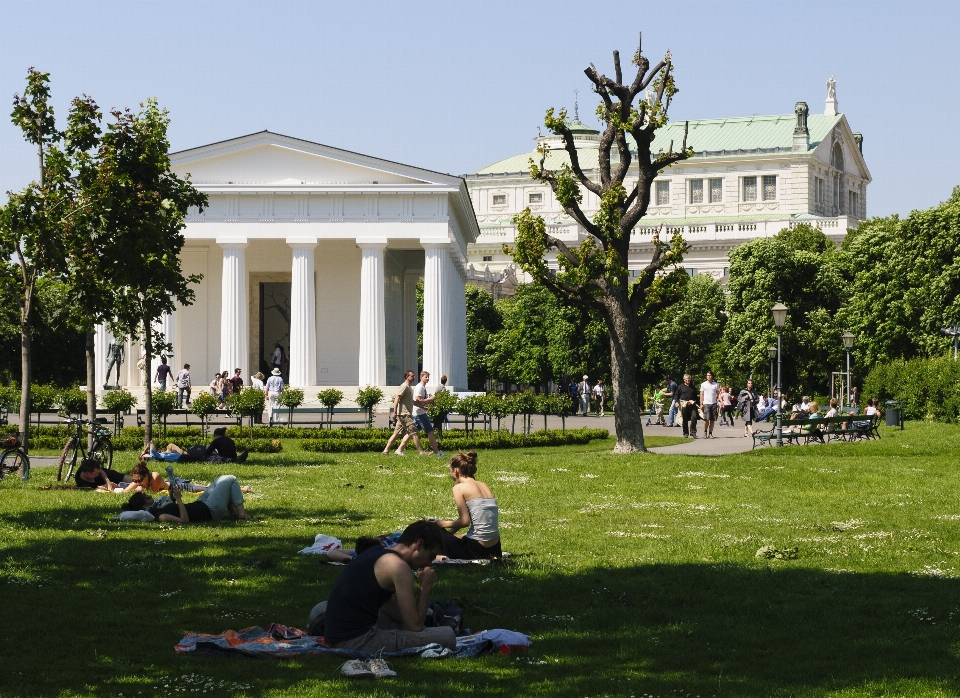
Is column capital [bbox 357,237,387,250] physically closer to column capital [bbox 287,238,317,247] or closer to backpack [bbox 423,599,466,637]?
column capital [bbox 287,238,317,247]

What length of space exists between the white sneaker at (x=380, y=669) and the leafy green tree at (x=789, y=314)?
6472cm

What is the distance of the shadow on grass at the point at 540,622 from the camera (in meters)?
9.46

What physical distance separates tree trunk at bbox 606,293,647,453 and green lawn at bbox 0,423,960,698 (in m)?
8.51

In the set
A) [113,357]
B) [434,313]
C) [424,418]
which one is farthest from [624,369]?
[113,357]

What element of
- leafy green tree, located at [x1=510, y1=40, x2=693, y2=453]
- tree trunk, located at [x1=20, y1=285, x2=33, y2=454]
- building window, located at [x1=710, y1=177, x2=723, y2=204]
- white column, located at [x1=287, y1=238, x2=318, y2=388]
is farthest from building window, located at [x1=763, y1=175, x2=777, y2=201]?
tree trunk, located at [x1=20, y1=285, x2=33, y2=454]

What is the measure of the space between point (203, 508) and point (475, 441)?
18380 mm

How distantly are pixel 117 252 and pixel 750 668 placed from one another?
63.2ft

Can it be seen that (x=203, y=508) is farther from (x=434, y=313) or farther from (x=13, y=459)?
(x=434, y=313)

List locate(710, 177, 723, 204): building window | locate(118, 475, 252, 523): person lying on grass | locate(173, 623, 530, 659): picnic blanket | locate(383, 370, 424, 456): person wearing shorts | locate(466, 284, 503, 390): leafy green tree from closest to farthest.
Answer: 1. locate(173, 623, 530, 659): picnic blanket
2. locate(118, 475, 252, 523): person lying on grass
3. locate(383, 370, 424, 456): person wearing shorts
4. locate(466, 284, 503, 390): leafy green tree
5. locate(710, 177, 723, 204): building window

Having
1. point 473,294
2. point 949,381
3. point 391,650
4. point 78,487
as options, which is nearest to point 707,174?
point 473,294

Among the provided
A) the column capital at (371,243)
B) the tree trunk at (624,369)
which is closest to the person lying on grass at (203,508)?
the tree trunk at (624,369)

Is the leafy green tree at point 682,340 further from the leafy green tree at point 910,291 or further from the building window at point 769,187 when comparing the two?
the building window at point 769,187

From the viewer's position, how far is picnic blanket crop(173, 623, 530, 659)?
10.4 m

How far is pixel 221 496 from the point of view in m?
18.5
